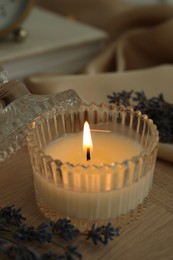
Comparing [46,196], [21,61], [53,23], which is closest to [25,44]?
[21,61]

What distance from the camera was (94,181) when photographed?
0.50 meters

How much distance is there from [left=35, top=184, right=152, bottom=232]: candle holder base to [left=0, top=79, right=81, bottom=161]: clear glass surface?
0.09 m

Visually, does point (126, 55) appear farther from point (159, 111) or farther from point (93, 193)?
point (93, 193)

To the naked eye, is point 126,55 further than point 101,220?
Yes

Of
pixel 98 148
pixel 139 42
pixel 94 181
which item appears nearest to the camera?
pixel 94 181

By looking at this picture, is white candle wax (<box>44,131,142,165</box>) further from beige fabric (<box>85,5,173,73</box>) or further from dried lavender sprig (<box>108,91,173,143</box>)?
beige fabric (<box>85,5,173,73</box>)

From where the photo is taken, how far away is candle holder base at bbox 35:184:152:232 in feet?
1.75

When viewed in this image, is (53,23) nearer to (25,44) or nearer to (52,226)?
(25,44)

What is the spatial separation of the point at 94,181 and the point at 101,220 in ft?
0.22

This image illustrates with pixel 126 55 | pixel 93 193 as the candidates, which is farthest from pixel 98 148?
pixel 126 55

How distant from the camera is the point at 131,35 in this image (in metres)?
1.14

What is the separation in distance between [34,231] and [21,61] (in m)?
0.58

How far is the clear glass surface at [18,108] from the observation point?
0.60 meters

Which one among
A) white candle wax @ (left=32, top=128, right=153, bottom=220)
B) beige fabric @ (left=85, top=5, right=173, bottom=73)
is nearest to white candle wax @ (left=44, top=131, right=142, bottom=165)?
white candle wax @ (left=32, top=128, right=153, bottom=220)
